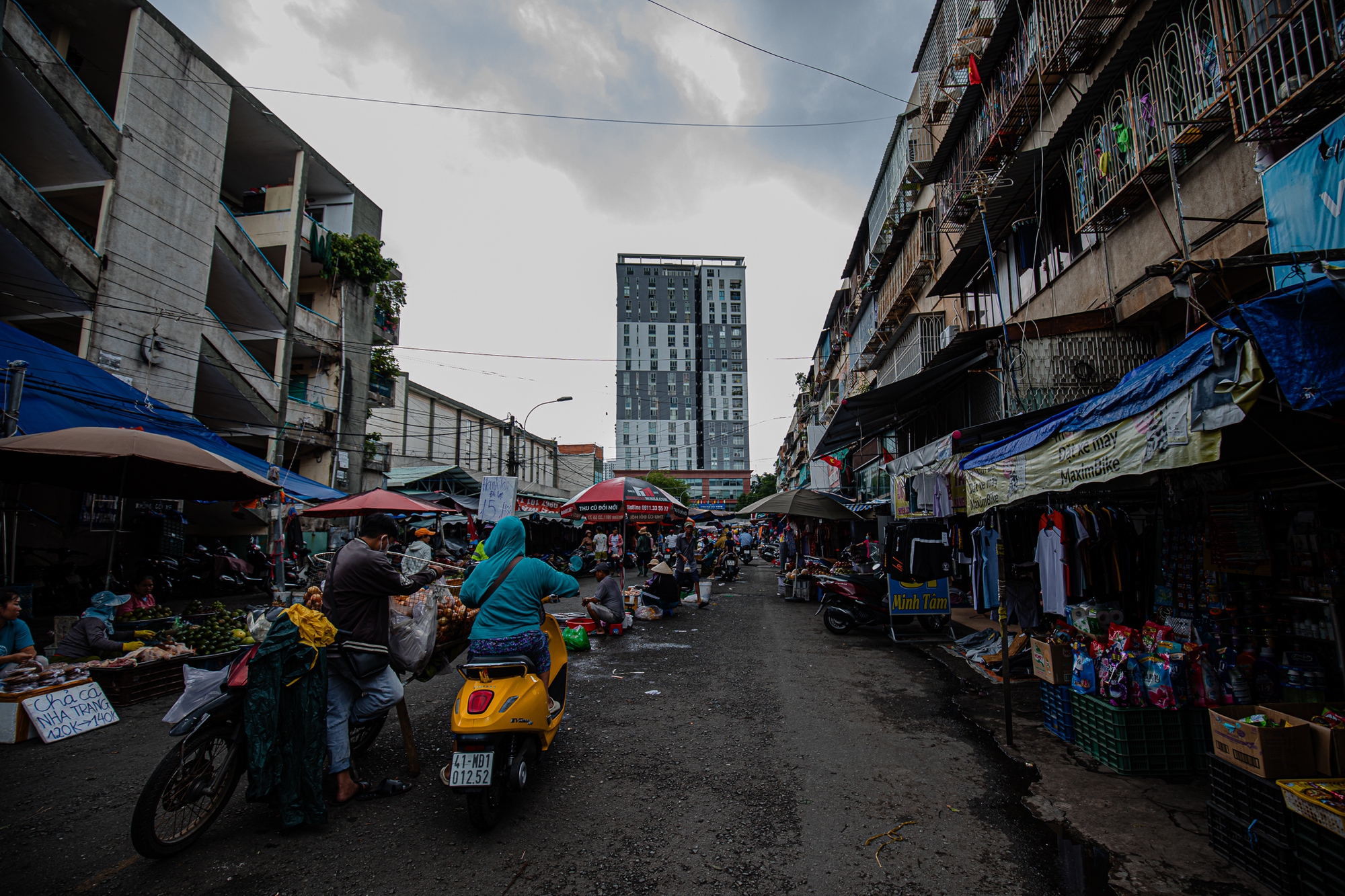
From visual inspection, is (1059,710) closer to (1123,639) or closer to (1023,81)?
(1123,639)

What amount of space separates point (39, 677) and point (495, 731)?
512cm

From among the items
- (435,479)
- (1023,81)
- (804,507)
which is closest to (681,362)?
(435,479)

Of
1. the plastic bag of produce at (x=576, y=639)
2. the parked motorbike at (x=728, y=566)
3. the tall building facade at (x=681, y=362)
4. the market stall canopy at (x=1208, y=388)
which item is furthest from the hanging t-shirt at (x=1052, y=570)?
the tall building facade at (x=681, y=362)

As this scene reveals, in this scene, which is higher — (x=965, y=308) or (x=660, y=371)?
(x=660, y=371)

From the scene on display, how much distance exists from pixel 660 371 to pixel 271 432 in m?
91.5

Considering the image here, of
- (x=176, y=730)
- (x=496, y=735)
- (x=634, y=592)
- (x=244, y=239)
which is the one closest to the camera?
(x=176, y=730)

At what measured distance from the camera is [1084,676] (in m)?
4.68

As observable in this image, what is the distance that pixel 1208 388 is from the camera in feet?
10.4

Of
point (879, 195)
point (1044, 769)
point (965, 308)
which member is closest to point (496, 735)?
point (1044, 769)

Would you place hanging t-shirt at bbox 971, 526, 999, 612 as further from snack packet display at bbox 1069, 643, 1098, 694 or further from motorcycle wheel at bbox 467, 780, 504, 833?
motorcycle wheel at bbox 467, 780, 504, 833

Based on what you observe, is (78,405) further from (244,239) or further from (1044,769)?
(1044,769)

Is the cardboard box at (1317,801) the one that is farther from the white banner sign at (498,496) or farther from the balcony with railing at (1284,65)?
the white banner sign at (498,496)

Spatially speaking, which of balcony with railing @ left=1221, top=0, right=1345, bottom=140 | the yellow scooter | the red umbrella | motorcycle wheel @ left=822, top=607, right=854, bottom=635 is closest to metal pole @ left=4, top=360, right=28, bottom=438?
the yellow scooter

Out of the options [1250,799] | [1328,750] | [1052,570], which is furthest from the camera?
[1052,570]
